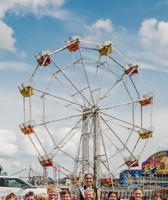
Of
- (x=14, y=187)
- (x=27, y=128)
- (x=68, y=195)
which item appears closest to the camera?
(x=68, y=195)

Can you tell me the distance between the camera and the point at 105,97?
3675cm

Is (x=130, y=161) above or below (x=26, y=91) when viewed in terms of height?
below

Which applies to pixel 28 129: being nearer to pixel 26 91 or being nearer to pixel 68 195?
pixel 26 91

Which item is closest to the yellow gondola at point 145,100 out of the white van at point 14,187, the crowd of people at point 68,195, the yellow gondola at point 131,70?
the yellow gondola at point 131,70

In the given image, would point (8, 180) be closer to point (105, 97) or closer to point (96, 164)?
point (96, 164)

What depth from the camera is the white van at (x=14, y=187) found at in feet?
67.1

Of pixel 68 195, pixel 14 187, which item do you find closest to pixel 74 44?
pixel 14 187

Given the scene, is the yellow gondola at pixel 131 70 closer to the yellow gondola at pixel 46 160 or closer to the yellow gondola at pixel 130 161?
the yellow gondola at pixel 130 161

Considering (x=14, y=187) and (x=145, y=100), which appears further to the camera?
(x=145, y=100)

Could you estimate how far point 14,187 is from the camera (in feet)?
68.2

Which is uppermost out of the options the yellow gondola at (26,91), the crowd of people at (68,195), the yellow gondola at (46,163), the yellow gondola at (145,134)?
the yellow gondola at (26,91)

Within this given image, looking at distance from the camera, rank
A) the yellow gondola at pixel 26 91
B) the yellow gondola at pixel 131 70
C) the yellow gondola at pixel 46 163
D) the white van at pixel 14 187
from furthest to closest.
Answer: the yellow gondola at pixel 131 70 → the yellow gondola at pixel 26 91 → the yellow gondola at pixel 46 163 → the white van at pixel 14 187

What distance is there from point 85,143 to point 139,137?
433 cm

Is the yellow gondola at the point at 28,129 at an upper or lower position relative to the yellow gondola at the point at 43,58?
lower
